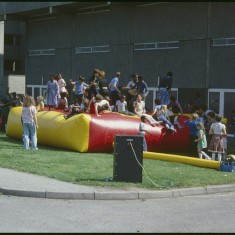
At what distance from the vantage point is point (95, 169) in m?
14.3

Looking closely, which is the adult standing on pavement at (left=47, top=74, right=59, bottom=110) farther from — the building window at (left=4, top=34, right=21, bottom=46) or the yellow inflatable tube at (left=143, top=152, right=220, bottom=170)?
the building window at (left=4, top=34, right=21, bottom=46)

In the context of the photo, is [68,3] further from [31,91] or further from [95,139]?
[95,139]

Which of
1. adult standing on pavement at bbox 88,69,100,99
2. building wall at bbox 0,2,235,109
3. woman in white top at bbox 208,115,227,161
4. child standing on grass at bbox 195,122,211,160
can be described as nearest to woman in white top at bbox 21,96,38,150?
adult standing on pavement at bbox 88,69,100,99

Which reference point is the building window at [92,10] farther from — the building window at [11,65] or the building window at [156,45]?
the building window at [11,65]

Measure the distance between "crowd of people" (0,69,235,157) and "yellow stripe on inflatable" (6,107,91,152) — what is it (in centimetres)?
48

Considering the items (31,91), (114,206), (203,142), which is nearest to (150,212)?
(114,206)

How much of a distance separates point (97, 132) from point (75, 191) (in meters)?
7.74

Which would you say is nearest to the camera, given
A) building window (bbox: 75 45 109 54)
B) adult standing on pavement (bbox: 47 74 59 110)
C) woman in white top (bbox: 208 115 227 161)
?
woman in white top (bbox: 208 115 227 161)

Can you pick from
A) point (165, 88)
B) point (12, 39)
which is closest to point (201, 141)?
point (165, 88)

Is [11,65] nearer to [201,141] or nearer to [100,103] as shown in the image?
[100,103]

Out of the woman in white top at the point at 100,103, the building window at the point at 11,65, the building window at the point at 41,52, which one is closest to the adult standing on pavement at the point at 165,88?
the woman in white top at the point at 100,103

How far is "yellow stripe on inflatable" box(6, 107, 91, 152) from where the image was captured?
18578mm

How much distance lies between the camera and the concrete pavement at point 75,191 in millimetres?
10898

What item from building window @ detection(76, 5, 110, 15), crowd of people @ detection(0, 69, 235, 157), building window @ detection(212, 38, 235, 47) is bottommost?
crowd of people @ detection(0, 69, 235, 157)
